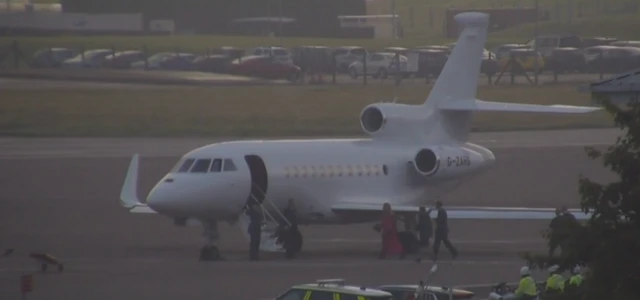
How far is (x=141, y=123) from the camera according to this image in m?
53.9

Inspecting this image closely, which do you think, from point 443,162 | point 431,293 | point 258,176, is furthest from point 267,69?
point 431,293

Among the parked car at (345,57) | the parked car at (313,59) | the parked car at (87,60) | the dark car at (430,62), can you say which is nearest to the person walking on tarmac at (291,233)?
the parked car at (87,60)

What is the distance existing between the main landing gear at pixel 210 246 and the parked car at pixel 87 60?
150 ft

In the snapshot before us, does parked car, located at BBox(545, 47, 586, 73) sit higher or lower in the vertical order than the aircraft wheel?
lower

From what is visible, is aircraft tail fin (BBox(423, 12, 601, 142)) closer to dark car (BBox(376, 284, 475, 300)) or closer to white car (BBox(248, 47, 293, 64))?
dark car (BBox(376, 284, 475, 300))

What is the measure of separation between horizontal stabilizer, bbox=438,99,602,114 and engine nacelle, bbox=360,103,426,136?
2.57 ft

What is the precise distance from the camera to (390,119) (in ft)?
98.4

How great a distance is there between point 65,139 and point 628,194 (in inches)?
1553

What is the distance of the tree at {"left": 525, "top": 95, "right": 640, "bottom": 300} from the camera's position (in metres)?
12.7

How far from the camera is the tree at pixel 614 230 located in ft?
41.7

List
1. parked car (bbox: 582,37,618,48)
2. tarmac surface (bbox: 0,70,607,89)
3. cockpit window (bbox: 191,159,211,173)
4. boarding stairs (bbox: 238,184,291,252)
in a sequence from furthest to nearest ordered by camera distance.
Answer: parked car (bbox: 582,37,618,48) → tarmac surface (bbox: 0,70,607,89) → boarding stairs (bbox: 238,184,291,252) → cockpit window (bbox: 191,159,211,173)

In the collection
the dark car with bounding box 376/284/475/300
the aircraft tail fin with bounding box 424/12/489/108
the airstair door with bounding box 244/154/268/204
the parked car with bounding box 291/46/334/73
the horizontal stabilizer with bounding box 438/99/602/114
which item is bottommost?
the parked car with bounding box 291/46/334/73

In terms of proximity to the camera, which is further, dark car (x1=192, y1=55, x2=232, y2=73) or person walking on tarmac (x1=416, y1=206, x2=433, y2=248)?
dark car (x1=192, y1=55, x2=232, y2=73)

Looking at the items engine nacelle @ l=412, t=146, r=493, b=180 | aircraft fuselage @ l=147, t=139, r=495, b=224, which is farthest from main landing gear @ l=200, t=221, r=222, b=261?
engine nacelle @ l=412, t=146, r=493, b=180
